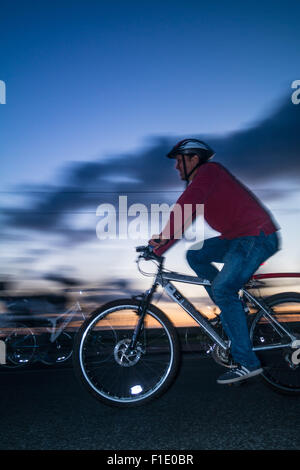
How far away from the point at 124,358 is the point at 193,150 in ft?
6.06

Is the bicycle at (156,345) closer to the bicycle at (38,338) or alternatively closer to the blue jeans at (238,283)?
the blue jeans at (238,283)

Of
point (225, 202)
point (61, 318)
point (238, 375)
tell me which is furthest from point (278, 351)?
point (61, 318)

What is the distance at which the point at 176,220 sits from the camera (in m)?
3.51

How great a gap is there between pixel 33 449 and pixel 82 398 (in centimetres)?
141

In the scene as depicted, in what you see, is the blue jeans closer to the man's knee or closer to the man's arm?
the man's knee

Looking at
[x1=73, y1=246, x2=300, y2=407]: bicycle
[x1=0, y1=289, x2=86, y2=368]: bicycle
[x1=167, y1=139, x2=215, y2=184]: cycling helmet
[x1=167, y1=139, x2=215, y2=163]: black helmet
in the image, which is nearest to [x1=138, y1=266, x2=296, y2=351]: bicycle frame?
[x1=73, y1=246, x2=300, y2=407]: bicycle

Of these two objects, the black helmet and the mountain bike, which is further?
the mountain bike

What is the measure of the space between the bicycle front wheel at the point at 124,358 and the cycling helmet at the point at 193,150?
1.31 metres

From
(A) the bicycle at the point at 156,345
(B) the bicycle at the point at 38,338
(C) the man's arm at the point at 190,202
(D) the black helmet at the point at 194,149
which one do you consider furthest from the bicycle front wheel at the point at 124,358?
(B) the bicycle at the point at 38,338

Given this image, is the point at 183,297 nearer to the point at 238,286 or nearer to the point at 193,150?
the point at 238,286

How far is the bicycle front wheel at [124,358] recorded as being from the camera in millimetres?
3453

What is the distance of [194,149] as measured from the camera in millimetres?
3693

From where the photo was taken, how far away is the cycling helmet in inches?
146

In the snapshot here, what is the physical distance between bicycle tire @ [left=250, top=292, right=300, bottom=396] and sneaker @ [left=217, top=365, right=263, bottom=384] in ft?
0.91
